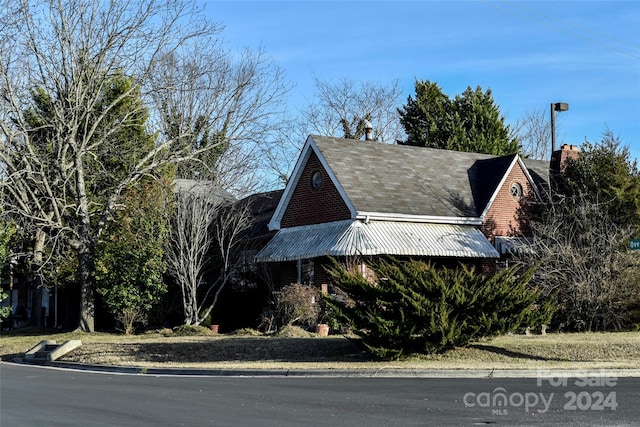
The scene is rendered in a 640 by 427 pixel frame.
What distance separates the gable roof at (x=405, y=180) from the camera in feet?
95.3

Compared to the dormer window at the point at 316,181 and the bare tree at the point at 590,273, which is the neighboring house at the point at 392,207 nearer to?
the dormer window at the point at 316,181

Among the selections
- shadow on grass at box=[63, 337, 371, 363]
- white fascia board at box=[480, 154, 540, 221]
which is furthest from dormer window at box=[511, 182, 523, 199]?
shadow on grass at box=[63, 337, 371, 363]

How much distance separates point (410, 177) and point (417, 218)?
290 cm

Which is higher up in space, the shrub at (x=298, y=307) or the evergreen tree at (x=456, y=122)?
the evergreen tree at (x=456, y=122)

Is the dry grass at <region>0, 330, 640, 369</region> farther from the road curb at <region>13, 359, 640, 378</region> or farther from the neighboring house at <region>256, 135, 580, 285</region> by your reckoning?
the neighboring house at <region>256, 135, 580, 285</region>

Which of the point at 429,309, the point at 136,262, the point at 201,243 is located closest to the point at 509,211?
the point at 201,243

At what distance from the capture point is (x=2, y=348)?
90.1 ft

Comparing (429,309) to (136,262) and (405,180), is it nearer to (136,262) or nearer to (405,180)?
(405,180)

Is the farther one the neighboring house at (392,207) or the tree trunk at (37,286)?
the tree trunk at (37,286)

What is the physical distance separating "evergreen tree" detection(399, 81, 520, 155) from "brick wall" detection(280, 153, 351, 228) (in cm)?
1836

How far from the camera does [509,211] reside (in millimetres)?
32156

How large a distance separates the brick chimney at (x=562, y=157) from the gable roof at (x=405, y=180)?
273 cm

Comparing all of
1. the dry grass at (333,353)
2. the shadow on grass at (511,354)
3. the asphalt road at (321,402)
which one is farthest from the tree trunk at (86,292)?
the shadow on grass at (511,354)

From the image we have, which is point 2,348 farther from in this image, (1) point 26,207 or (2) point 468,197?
(2) point 468,197
